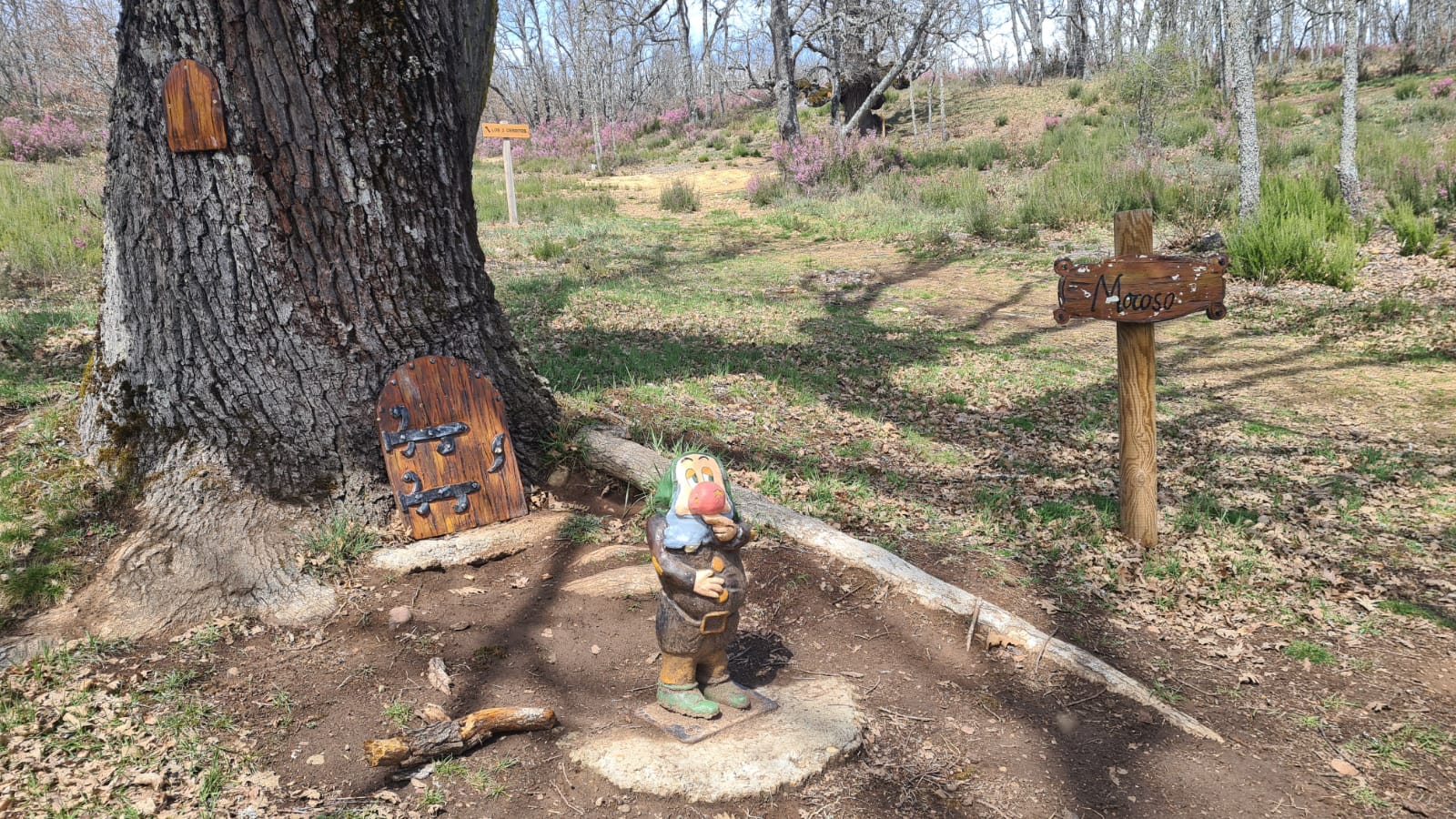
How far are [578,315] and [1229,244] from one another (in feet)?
25.2

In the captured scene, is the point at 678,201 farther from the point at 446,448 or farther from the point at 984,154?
the point at 446,448

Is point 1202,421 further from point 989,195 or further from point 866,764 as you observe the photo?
point 989,195

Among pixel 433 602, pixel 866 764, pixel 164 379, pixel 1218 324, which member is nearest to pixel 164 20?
pixel 164 379

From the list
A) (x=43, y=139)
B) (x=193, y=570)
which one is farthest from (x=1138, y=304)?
(x=43, y=139)

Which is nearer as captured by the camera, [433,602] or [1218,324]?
[433,602]

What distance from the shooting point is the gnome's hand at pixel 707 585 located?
8.34 ft

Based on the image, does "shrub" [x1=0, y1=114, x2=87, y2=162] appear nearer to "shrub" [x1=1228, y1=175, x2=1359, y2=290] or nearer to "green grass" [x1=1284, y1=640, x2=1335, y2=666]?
"shrub" [x1=1228, y1=175, x2=1359, y2=290]

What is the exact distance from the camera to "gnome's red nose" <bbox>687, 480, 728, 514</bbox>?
253 centimetres

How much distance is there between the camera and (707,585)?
8.35 feet

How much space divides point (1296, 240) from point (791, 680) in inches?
355

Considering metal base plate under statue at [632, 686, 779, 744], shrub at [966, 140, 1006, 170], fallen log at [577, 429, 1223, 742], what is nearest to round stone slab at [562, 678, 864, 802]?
metal base plate under statue at [632, 686, 779, 744]

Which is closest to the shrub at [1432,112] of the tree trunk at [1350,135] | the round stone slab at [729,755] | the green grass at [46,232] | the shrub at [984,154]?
the tree trunk at [1350,135]

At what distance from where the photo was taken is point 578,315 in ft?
25.7

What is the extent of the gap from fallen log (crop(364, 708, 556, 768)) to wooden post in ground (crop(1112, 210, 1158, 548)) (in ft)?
10.1
